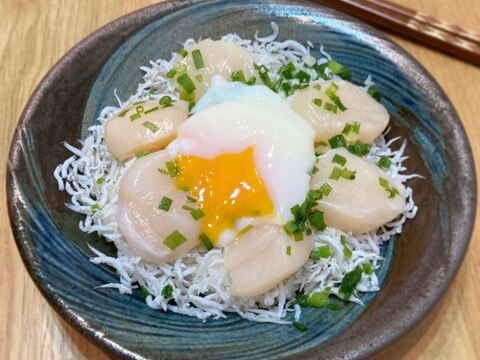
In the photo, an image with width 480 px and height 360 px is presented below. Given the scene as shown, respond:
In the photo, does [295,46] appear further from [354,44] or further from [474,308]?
[474,308]

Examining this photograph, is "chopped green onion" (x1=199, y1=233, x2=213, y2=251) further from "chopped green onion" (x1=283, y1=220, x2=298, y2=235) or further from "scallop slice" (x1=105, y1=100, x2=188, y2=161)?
"scallop slice" (x1=105, y1=100, x2=188, y2=161)

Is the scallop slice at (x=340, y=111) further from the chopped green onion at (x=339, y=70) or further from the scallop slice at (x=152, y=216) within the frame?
the scallop slice at (x=152, y=216)

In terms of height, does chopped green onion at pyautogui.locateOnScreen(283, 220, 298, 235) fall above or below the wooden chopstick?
below

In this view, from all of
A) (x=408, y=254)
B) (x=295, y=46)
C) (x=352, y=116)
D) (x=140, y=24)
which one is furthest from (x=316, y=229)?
(x=140, y=24)

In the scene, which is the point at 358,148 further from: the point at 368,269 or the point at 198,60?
the point at 198,60

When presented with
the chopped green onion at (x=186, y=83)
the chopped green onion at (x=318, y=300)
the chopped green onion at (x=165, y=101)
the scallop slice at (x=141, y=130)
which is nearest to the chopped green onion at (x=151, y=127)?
the scallop slice at (x=141, y=130)

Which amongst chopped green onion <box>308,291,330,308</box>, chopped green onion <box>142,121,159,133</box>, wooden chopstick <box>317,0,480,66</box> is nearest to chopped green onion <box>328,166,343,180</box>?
chopped green onion <box>308,291,330,308</box>

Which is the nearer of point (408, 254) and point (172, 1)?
point (408, 254)
